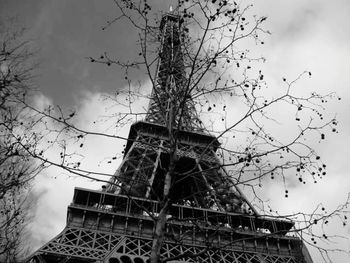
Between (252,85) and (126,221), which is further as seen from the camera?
(126,221)

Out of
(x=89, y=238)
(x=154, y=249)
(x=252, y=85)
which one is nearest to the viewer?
(x=154, y=249)

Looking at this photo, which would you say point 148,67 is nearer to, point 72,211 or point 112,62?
point 112,62

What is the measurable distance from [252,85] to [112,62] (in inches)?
112

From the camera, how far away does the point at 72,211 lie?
71.6 feet

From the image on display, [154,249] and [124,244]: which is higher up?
[124,244]

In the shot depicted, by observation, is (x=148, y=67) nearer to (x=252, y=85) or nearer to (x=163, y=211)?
(x=252, y=85)

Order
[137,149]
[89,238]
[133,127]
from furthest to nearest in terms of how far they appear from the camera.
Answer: [133,127]
[137,149]
[89,238]

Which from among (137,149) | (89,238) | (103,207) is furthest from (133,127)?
(89,238)

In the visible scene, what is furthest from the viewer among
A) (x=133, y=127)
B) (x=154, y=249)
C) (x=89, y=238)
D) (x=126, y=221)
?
(x=133, y=127)

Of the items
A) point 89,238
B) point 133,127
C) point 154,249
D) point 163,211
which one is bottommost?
point 154,249

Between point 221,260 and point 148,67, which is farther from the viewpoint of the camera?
point 221,260

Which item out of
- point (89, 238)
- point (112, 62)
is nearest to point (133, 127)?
point (89, 238)

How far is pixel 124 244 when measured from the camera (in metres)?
20.8

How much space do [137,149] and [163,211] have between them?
21.8 metres
